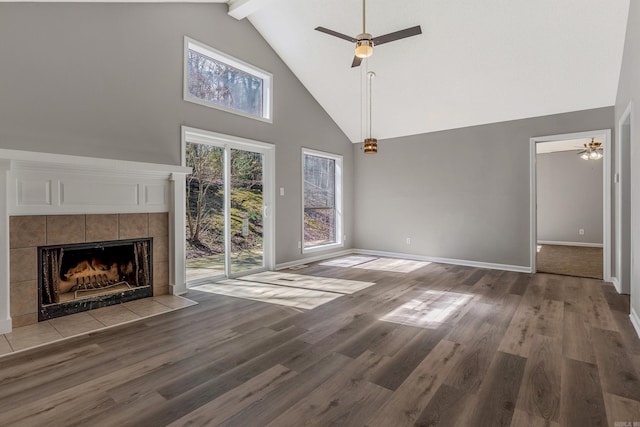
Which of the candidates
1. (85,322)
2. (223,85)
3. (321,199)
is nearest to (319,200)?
(321,199)

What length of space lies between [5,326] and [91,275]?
92cm

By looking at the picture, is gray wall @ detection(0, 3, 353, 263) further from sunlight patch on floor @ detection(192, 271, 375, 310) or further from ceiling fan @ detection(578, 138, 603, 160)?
ceiling fan @ detection(578, 138, 603, 160)

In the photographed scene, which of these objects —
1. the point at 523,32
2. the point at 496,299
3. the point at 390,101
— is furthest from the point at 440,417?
the point at 390,101

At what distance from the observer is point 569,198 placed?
8422mm

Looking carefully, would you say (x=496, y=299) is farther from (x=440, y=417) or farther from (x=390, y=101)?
(x=390, y=101)

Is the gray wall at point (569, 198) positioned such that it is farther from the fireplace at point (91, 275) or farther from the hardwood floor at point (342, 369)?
the fireplace at point (91, 275)

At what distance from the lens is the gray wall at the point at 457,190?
534 cm

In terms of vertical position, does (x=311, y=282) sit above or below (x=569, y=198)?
below

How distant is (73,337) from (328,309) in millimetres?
2262

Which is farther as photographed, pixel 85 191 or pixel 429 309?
pixel 429 309

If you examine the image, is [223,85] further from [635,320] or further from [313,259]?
[635,320]

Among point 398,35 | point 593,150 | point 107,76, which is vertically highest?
point 398,35

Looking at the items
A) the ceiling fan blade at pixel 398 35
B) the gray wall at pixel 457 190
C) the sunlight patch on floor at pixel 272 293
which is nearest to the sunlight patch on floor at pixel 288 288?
the sunlight patch on floor at pixel 272 293

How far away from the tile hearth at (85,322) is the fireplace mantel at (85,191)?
0.22 m
